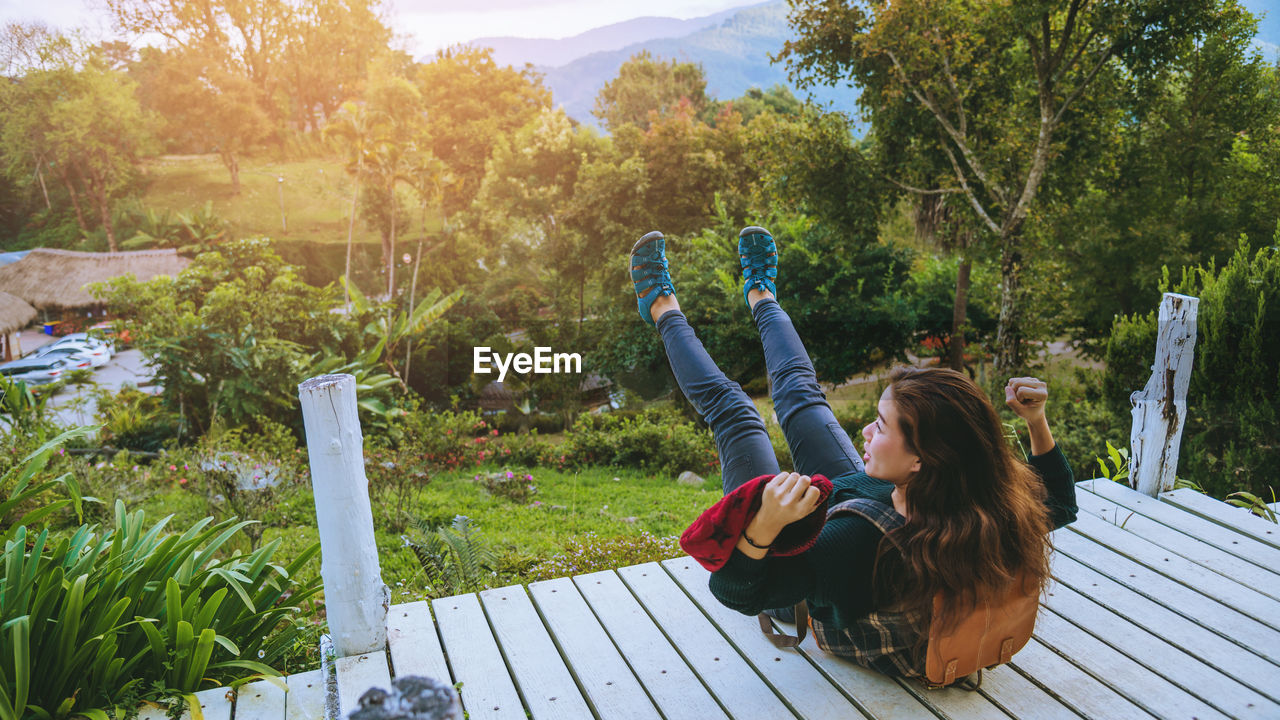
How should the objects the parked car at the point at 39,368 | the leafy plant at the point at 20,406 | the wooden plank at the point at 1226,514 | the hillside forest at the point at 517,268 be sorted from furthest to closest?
1. the parked car at the point at 39,368
2. the leafy plant at the point at 20,406
3. the hillside forest at the point at 517,268
4. the wooden plank at the point at 1226,514

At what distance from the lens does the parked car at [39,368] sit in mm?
10070

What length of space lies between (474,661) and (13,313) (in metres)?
12.2

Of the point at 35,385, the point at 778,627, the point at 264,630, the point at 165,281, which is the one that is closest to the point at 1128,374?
the point at 778,627

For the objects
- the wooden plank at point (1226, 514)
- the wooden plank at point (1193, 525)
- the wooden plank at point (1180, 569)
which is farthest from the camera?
the wooden plank at point (1226, 514)

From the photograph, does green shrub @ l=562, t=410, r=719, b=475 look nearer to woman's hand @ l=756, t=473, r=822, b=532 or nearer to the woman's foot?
the woman's foot

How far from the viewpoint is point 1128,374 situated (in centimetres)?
550

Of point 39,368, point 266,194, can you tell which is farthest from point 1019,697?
point 266,194

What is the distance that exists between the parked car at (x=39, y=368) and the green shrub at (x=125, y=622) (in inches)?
390

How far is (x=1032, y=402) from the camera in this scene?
5.12 ft

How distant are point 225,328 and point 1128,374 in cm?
877

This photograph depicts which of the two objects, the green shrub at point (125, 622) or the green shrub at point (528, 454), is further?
the green shrub at point (528, 454)

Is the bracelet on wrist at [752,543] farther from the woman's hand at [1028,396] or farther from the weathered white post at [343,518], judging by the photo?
the weathered white post at [343,518]

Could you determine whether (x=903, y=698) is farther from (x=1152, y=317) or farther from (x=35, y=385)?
(x=35, y=385)

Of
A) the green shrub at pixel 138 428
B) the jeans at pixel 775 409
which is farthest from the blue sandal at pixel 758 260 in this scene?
the green shrub at pixel 138 428
